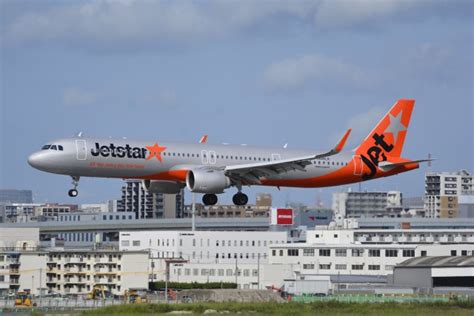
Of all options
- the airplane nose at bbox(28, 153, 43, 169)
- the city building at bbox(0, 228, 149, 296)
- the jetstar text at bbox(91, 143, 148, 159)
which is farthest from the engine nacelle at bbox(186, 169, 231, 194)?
the city building at bbox(0, 228, 149, 296)

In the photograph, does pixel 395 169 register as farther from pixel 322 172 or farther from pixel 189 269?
pixel 189 269

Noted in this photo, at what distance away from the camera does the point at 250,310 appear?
8538 cm

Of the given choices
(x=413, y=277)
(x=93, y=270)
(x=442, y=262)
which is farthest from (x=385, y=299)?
(x=93, y=270)

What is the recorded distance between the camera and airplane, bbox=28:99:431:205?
86625 mm

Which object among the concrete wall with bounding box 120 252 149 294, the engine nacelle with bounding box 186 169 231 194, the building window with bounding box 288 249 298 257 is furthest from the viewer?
the building window with bounding box 288 249 298 257

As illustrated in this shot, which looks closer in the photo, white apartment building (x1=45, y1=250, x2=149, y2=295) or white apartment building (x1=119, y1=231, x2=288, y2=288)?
white apartment building (x1=45, y1=250, x2=149, y2=295)

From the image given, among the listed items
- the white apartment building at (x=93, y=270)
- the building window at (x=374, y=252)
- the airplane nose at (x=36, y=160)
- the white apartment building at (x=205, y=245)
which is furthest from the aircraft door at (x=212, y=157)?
the white apartment building at (x=205, y=245)

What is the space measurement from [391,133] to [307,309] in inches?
799

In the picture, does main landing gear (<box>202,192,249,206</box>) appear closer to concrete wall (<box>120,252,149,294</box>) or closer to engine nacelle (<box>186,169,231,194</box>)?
engine nacelle (<box>186,169,231,194</box>)

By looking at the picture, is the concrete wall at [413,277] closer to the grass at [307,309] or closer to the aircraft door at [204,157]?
the grass at [307,309]

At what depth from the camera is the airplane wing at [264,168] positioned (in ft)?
295

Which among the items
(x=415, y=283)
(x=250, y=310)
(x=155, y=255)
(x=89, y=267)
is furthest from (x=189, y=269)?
(x=250, y=310)

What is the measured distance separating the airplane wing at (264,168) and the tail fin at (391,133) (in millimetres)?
8256

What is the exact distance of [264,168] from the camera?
9094 cm
